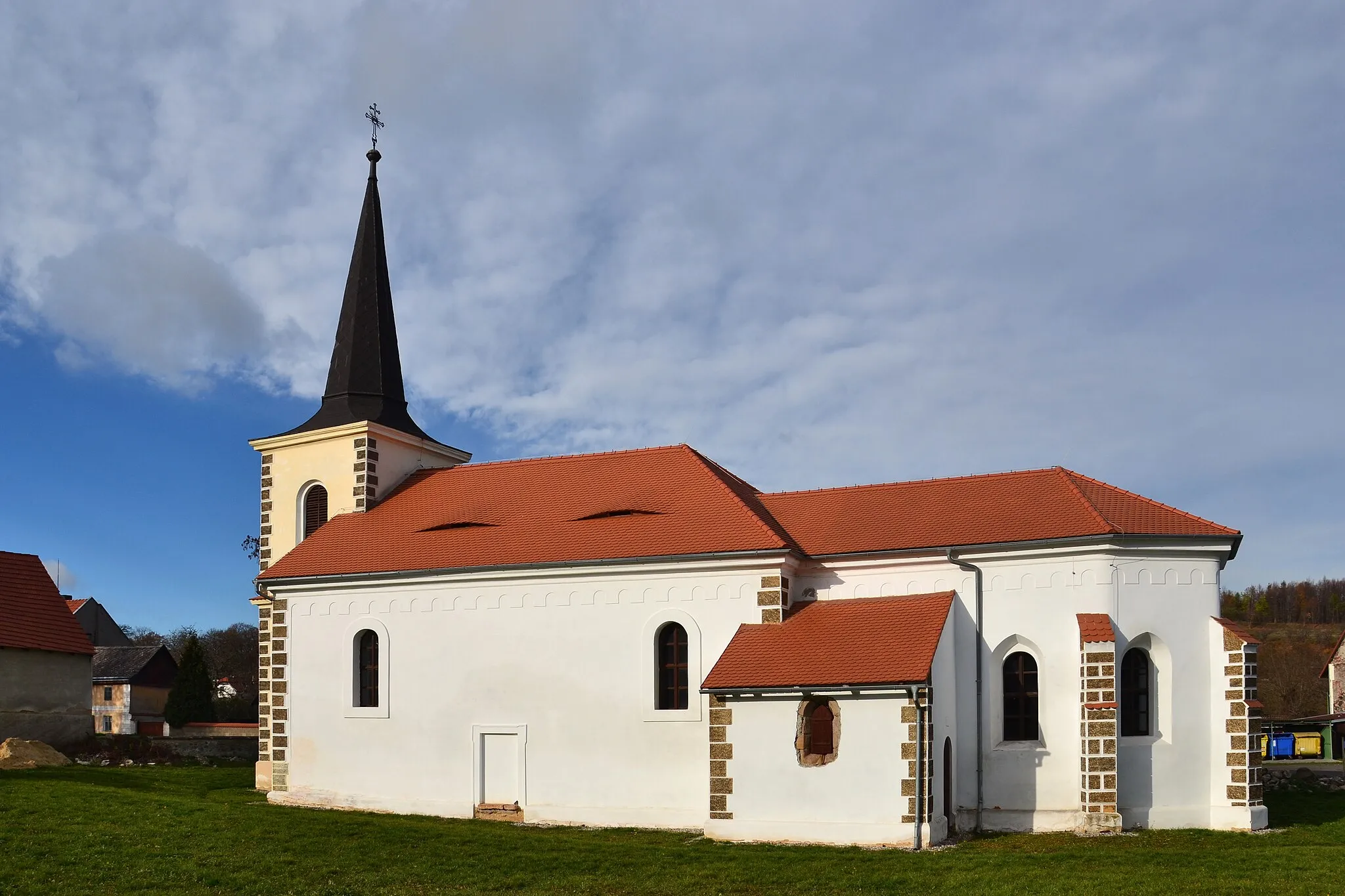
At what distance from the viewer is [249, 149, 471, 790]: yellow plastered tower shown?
92.5ft

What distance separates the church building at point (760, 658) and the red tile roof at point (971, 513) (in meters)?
0.07

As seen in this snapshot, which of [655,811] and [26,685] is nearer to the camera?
[655,811]

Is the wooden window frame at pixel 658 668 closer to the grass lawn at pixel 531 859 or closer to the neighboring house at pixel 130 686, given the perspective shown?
the grass lawn at pixel 531 859

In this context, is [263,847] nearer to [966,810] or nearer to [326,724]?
[326,724]

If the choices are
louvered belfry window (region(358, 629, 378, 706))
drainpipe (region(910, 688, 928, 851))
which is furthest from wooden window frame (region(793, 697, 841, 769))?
louvered belfry window (region(358, 629, 378, 706))

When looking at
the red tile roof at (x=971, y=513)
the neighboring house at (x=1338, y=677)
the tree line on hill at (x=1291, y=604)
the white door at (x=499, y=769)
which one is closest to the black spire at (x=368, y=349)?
the white door at (x=499, y=769)

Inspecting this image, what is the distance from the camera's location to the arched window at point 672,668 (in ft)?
74.2

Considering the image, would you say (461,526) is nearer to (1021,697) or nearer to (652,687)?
(652,687)

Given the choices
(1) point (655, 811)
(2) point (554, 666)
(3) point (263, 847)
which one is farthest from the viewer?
(2) point (554, 666)

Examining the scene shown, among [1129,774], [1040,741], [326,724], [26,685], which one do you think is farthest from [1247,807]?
[26,685]

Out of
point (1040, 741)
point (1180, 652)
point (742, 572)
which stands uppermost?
point (742, 572)

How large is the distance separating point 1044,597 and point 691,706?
7044mm

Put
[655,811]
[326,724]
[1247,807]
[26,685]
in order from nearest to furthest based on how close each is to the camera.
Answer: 1. [1247,807]
2. [655,811]
3. [326,724]
4. [26,685]

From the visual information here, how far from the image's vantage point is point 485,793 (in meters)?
23.6
